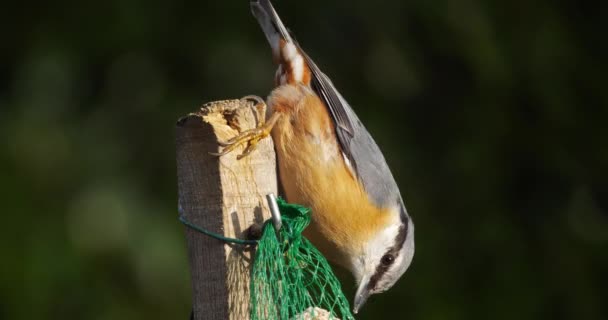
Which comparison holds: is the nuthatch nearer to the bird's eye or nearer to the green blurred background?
the bird's eye

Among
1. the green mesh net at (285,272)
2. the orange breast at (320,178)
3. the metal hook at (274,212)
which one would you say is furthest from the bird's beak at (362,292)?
the metal hook at (274,212)

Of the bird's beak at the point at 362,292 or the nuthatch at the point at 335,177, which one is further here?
the bird's beak at the point at 362,292

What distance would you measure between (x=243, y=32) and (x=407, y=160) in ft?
4.22

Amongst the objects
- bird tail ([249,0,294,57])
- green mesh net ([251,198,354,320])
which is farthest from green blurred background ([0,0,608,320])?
green mesh net ([251,198,354,320])

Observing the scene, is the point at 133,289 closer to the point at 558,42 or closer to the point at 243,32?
the point at 243,32

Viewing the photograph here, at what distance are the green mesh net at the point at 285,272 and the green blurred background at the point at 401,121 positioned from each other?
220cm

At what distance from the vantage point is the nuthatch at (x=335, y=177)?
3285mm

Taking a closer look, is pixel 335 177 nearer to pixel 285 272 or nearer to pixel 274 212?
pixel 285 272

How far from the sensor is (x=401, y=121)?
5551 millimetres

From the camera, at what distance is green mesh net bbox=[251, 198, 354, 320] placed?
2195 millimetres

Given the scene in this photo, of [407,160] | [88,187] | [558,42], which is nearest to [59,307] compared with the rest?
[88,187]

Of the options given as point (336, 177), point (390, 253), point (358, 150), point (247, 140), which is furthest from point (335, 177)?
point (247, 140)

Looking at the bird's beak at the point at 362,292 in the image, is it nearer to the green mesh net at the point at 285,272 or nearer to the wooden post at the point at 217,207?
the green mesh net at the point at 285,272

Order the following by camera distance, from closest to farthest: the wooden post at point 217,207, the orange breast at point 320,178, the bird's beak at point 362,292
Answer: the wooden post at point 217,207 → the orange breast at point 320,178 → the bird's beak at point 362,292
